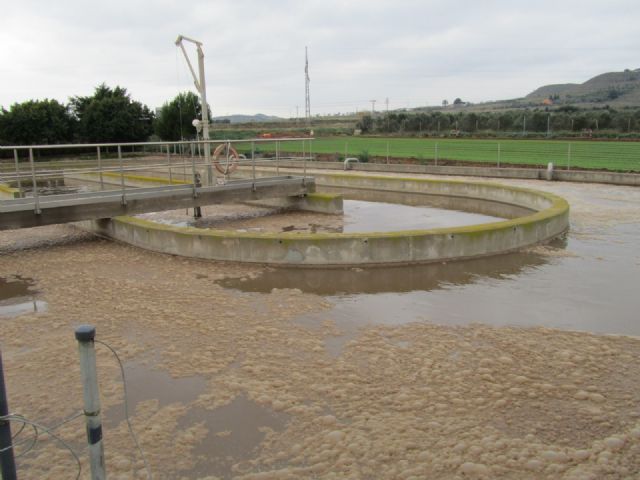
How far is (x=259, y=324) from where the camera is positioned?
7.09 m

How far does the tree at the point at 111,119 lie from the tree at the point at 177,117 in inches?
67.7

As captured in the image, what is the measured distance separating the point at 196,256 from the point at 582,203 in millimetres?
11569

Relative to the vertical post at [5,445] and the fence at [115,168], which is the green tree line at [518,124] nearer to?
the fence at [115,168]

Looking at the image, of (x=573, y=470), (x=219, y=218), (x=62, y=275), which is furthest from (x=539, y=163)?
(x=573, y=470)

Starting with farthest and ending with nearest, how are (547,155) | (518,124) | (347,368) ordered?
(518,124), (547,155), (347,368)

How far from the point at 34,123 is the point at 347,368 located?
48.2m

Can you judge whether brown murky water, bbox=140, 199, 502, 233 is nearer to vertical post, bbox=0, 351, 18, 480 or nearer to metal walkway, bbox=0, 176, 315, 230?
metal walkway, bbox=0, 176, 315, 230

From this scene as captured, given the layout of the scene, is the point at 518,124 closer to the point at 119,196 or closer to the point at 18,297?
the point at 119,196

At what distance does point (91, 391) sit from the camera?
9.07 ft

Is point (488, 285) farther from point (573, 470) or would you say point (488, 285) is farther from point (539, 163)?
point (539, 163)

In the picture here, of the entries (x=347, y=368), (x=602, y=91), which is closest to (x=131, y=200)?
(x=347, y=368)

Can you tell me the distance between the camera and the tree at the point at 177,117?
51094 mm

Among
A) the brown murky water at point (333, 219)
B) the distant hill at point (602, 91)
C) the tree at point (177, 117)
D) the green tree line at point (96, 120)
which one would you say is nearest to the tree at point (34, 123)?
the green tree line at point (96, 120)

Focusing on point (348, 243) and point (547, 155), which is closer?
point (348, 243)
